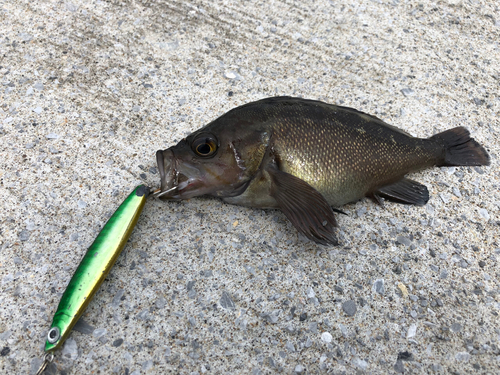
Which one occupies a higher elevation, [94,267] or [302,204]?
[302,204]

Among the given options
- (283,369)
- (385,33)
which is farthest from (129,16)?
(283,369)

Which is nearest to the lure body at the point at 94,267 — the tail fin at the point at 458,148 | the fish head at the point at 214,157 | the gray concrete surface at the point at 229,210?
the gray concrete surface at the point at 229,210

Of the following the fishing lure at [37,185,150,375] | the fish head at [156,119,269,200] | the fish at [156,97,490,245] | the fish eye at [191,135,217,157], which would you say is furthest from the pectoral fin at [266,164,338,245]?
the fishing lure at [37,185,150,375]

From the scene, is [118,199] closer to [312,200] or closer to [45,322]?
[45,322]

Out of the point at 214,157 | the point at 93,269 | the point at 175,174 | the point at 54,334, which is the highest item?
the point at 214,157

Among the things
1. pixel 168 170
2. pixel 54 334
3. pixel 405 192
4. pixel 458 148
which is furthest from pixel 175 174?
pixel 458 148

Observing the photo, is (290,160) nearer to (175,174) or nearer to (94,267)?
(175,174)
